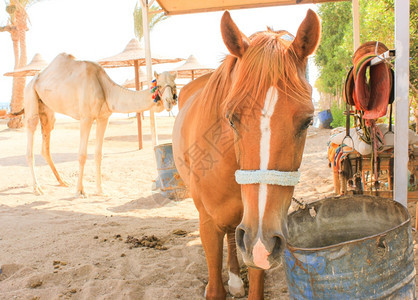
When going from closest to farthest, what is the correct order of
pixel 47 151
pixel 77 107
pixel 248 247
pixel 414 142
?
pixel 248 247 → pixel 414 142 → pixel 77 107 → pixel 47 151

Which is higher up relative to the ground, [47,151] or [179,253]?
[47,151]

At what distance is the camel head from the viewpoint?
5410 millimetres

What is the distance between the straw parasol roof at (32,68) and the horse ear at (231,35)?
13549 mm

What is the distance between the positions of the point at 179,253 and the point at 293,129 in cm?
211

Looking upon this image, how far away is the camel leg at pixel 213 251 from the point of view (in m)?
2.13

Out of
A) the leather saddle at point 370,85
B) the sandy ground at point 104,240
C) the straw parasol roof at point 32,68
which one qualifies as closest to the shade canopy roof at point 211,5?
the sandy ground at point 104,240

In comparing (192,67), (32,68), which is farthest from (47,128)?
(192,67)

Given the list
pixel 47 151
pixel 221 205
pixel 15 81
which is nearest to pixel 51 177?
pixel 47 151

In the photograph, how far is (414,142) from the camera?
2.57 m

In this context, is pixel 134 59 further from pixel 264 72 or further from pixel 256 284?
pixel 264 72

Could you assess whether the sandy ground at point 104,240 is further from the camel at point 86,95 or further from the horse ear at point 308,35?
the horse ear at point 308,35

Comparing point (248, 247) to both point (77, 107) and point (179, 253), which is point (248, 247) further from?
point (77, 107)

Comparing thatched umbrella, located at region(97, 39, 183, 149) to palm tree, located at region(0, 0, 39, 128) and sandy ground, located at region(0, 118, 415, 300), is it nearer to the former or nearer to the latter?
sandy ground, located at region(0, 118, 415, 300)

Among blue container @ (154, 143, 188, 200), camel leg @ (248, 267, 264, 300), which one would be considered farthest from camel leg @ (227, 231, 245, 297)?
blue container @ (154, 143, 188, 200)
